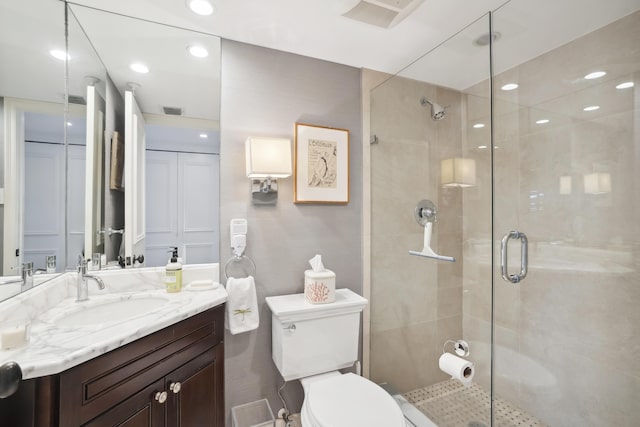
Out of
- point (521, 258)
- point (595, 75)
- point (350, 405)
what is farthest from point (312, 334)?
point (595, 75)

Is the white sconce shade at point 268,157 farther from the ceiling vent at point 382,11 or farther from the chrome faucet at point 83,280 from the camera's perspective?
the chrome faucet at point 83,280

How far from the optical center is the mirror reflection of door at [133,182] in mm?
1563

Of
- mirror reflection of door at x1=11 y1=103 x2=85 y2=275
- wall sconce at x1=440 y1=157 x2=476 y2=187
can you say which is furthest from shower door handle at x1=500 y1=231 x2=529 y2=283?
mirror reflection of door at x1=11 y1=103 x2=85 y2=275

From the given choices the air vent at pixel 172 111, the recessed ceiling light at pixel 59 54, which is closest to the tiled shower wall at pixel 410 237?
the air vent at pixel 172 111

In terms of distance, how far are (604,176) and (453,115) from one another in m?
0.74

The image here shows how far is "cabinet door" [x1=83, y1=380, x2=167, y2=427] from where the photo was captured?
980 millimetres

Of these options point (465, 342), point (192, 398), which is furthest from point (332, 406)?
point (465, 342)

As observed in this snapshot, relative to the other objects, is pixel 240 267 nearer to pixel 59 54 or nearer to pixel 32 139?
pixel 32 139

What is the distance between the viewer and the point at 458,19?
60.2 inches

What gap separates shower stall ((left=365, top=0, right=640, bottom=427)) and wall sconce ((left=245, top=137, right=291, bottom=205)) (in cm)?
75

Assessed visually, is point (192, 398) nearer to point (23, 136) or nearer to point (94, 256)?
point (94, 256)

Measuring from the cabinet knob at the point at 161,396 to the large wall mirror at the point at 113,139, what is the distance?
0.67 m

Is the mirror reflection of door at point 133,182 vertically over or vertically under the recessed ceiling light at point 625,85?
under

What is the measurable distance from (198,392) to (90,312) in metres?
0.59
